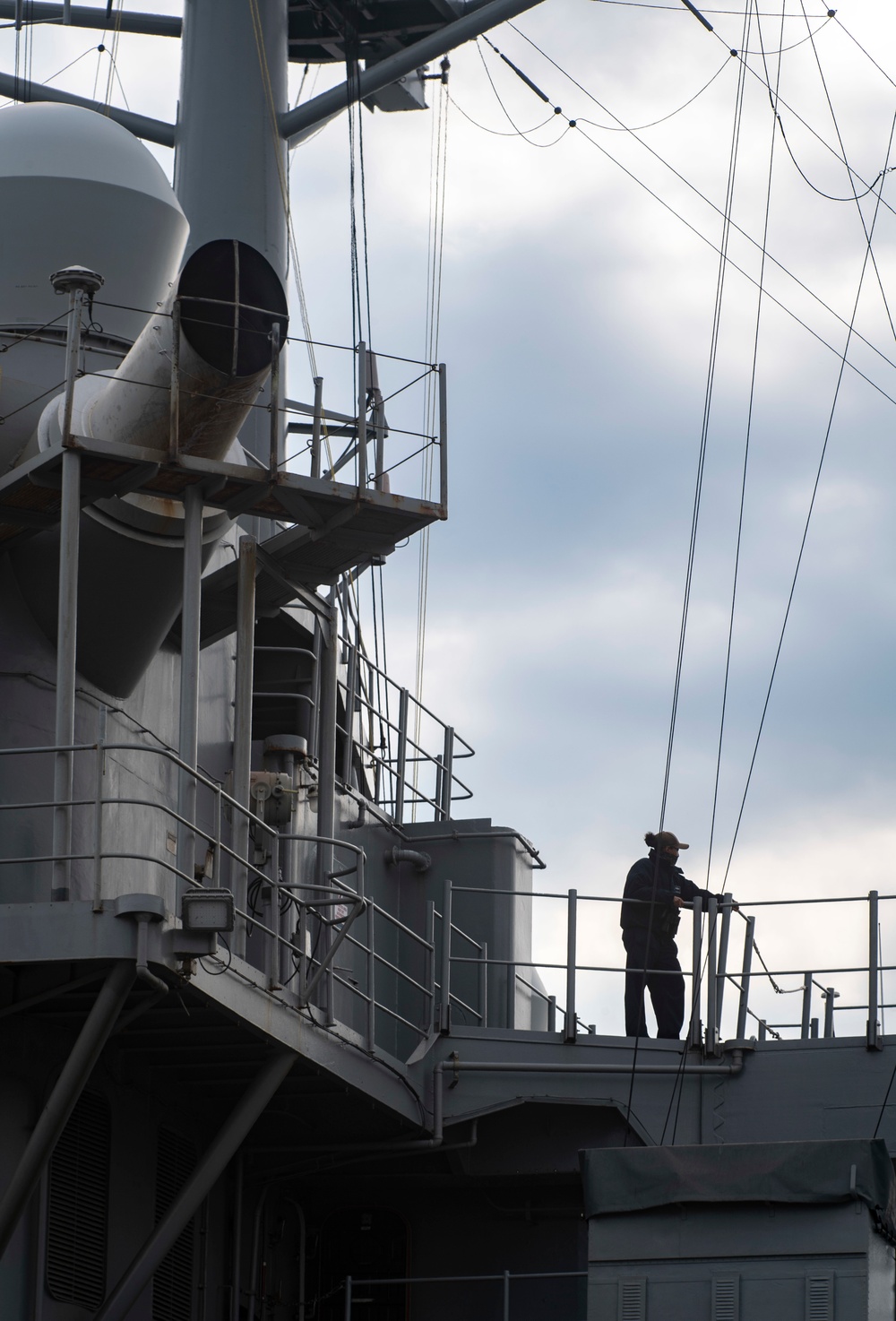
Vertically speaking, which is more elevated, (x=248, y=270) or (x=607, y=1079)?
(x=248, y=270)

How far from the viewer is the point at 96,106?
21.3 meters

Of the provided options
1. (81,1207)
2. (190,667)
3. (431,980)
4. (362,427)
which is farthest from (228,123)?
(81,1207)

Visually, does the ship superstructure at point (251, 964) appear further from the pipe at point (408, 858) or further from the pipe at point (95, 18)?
the pipe at point (95, 18)

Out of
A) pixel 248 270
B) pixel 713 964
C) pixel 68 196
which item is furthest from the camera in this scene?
pixel 713 964

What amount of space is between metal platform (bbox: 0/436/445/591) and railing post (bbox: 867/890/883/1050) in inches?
184

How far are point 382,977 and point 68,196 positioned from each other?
703 centimetres

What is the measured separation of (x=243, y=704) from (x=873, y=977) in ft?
17.1

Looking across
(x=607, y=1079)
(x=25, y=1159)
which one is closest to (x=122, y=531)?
(x=25, y=1159)

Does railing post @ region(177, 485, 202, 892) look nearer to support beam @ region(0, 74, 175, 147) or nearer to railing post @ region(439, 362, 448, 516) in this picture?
railing post @ region(439, 362, 448, 516)

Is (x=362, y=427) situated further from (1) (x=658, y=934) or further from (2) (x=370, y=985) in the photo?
(1) (x=658, y=934)

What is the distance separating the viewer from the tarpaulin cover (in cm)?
1119

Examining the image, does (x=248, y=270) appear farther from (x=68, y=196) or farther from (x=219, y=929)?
(x=219, y=929)

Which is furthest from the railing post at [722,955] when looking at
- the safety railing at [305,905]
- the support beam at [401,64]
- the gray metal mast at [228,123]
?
the support beam at [401,64]

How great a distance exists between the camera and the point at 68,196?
13945mm
